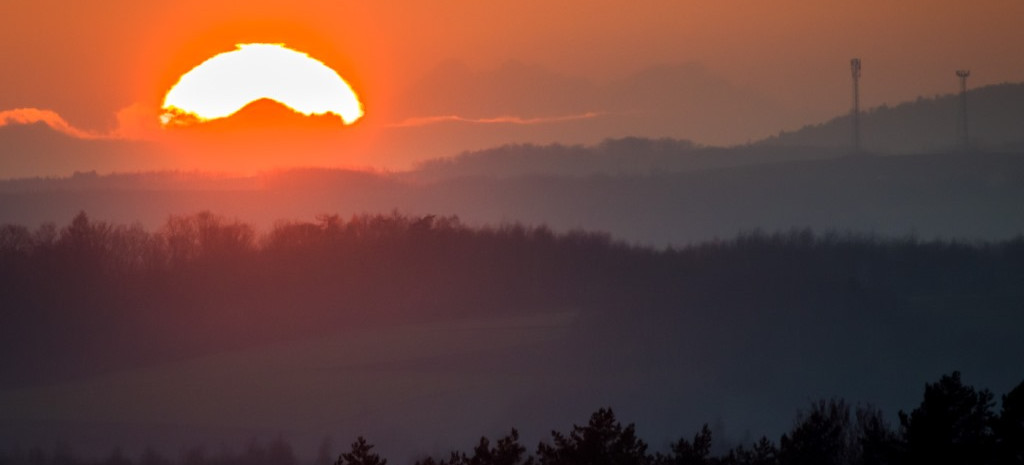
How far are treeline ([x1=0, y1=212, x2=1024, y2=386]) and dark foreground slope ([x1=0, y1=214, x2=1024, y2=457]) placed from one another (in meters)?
0.12

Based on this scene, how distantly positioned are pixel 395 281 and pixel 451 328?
14.5ft

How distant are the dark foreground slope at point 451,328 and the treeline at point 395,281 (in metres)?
0.12

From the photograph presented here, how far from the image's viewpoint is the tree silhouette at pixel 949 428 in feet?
66.0

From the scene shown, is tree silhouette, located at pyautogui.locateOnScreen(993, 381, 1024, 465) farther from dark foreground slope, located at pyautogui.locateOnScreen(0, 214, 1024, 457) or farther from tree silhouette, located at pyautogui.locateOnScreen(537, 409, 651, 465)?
dark foreground slope, located at pyautogui.locateOnScreen(0, 214, 1024, 457)

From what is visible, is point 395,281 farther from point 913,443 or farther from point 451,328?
point 913,443

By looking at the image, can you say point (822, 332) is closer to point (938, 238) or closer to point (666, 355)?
point (666, 355)

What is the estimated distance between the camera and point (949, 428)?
20328 mm

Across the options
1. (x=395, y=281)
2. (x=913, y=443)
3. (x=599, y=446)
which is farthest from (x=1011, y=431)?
(x=395, y=281)

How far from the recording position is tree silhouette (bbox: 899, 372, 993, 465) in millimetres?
20125

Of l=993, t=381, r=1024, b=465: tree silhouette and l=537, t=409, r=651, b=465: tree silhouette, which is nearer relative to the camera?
l=993, t=381, r=1024, b=465: tree silhouette

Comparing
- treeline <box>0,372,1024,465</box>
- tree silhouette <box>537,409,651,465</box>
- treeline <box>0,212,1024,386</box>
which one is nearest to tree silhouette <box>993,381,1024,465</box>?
treeline <box>0,372,1024,465</box>

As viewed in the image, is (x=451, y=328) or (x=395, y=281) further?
(x=395, y=281)

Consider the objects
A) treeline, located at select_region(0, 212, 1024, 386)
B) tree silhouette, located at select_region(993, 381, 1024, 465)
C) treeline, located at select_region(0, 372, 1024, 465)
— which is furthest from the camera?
treeline, located at select_region(0, 212, 1024, 386)

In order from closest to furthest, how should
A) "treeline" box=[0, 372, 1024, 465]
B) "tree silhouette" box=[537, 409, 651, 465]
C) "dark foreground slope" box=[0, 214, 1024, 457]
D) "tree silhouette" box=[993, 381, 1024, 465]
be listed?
"tree silhouette" box=[993, 381, 1024, 465], "treeline" box=[0, 372, 1024, 465], "tree silhouette" box=[537, 409, 651, 465], "dark foreground slope" box=[0, 214, 1024, 457]
